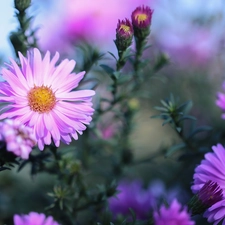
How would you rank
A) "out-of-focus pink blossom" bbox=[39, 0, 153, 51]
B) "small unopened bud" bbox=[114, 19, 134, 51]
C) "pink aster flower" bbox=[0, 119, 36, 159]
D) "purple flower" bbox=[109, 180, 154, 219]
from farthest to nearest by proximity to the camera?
"out-of-focus pink blossom" bbox=[39, 0, 153, 51] < "purple flower" bbox=[109, 180, 154, 219] < "small unopened bud" bbox=[114, 19, 134, 51] < "pink aster flower" bbox=[0, 119, 36, 159]

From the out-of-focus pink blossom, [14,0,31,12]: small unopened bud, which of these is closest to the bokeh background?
the out-of-focus pink blossom

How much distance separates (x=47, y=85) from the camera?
0.74 metres

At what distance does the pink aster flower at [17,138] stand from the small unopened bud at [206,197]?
0.79 feet

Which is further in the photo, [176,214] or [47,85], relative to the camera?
[47,85]

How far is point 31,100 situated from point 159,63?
1.09 feet

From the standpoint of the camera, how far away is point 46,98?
0.73 meters

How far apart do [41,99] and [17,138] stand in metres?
0.16

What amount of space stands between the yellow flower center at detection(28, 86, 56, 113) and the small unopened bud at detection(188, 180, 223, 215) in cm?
27

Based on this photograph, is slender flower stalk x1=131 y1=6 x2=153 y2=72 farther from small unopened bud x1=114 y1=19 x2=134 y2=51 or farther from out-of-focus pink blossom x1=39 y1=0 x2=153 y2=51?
out-of-focus pink blossom x1=39 y1=0 x2=153 y2=51

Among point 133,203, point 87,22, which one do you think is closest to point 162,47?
point 87,22

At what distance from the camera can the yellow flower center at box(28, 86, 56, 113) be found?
28.0 inches

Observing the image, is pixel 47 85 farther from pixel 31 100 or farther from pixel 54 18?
pixel 54 18

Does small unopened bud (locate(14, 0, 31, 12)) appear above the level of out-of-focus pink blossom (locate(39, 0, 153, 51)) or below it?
below

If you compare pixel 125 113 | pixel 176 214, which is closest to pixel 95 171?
pixel 125 113
